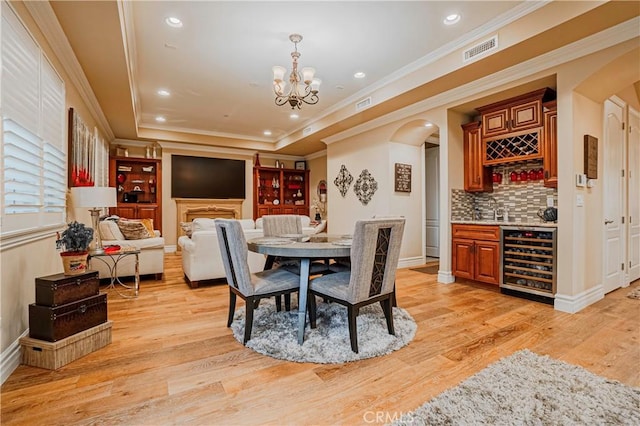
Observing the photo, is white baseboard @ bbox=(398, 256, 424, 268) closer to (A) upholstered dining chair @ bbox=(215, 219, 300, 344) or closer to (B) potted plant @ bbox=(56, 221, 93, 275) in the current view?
(A) upholstered dining chair @ bbox=(215, 219, 300, 344)

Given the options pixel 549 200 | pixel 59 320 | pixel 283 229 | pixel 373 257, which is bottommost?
pixel 59 320

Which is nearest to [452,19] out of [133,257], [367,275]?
[367,275]

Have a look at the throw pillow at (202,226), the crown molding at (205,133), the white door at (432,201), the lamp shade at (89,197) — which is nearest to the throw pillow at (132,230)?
the throw pillow at (202,226)

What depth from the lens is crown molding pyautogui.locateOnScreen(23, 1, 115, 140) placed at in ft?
7.61

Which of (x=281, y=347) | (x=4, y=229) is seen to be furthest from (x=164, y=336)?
(x=4, y=229)

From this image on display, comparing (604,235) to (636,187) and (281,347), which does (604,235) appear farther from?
(281,347)

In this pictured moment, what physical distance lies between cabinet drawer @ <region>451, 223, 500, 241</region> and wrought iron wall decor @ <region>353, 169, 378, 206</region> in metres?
1.75

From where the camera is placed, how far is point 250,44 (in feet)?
11.6

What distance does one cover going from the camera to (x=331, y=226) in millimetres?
6879

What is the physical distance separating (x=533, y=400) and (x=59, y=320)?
2897mm

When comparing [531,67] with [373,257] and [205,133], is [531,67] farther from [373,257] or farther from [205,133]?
[205,133]

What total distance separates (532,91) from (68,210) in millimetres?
5501

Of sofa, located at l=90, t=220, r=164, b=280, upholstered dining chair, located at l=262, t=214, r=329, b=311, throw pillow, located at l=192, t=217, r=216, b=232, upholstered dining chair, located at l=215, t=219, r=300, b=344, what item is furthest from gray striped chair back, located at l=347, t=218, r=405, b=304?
sofa, located at l=90, t=220, r=164, b=280

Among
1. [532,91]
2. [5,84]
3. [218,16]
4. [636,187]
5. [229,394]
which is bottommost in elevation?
[229,394]
